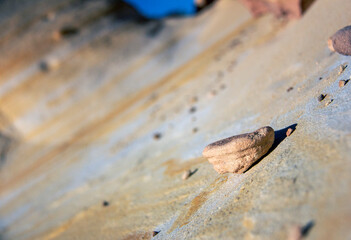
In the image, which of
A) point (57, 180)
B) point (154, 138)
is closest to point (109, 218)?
point (154, 138)

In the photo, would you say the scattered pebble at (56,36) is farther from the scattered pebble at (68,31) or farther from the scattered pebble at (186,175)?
the scattered pebble at (186,175)

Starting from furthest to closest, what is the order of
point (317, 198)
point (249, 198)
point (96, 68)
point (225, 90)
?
point (96, 68), point (225, 90), point (249, 198), point (317, 198)

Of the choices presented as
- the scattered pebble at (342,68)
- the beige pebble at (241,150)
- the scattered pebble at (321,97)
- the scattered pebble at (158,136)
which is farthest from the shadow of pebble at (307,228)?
the scattered pebble at (158,136)

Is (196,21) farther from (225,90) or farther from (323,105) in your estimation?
(323,105)

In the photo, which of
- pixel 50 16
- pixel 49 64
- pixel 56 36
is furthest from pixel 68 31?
pixel 49 64

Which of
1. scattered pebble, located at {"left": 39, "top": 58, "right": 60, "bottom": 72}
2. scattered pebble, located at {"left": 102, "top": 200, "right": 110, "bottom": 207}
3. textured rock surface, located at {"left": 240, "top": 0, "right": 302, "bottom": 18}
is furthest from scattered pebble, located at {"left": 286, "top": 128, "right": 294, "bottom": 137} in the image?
scattered pebble, located at {"left": 39, "top": 58, "right": 60, "bottom": 72}

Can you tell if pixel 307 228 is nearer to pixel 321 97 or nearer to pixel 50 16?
pixel 321 97

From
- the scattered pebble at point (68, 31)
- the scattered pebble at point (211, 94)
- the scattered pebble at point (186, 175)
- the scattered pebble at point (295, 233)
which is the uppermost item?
the scattered pebble at point (68, 31)
